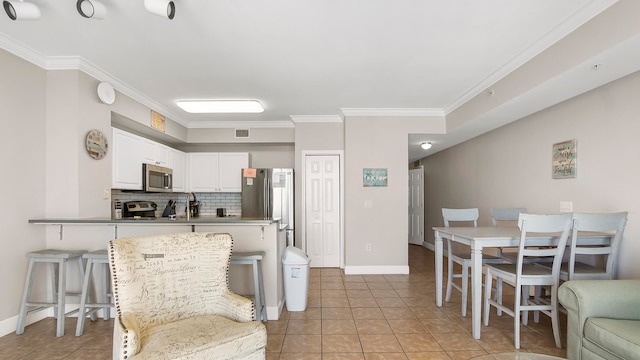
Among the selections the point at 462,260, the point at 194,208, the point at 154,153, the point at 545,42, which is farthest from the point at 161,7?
the point at 194,208

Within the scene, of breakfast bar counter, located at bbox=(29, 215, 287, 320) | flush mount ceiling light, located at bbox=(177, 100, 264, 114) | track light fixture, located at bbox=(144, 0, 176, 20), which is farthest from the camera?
flush mount ceiling light, located at bbox=(177, 100, 264, 114)

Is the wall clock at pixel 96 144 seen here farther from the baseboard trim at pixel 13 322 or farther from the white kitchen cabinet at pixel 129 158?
the baseboard trim at pixel 13 322

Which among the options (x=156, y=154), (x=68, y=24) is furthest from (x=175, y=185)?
(x=68, y=24)

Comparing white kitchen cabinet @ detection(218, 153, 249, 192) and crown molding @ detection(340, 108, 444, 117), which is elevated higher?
crown molding @ detection(340, 108, 444, 117)

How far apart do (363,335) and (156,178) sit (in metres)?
3.50

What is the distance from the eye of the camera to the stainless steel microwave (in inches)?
161

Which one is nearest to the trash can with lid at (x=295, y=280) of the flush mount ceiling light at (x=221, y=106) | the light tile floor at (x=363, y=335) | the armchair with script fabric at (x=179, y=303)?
the light tile floor at (x=363, y=335)

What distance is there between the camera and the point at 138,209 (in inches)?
171

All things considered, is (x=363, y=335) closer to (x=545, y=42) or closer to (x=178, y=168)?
(x=545, y=42)

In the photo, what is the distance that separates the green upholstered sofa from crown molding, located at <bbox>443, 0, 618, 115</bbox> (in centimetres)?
185

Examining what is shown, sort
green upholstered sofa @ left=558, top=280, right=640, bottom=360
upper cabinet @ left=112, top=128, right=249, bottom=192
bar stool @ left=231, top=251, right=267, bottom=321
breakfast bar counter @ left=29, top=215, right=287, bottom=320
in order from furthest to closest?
upper cabinet @ left=112, top=128, right=249, bottom=192, breakfast bar counter @ left=29, top=215, right=287, bottom=320, bar stool @ left=231, top=251, right=267, bottom=321, green upholstered sofa @ left=558, top=280, right=640, bottom=360

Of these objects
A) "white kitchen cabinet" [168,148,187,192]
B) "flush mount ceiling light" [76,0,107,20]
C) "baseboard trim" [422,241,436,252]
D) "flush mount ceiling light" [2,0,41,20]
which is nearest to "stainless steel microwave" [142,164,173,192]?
"white kitchen cabinet" [168,148,187,192]

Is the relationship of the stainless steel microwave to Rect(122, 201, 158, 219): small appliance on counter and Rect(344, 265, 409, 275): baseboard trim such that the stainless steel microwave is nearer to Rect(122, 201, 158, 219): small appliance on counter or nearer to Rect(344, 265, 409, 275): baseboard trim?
Rect(122, 201, 158, 219): small appliance on counter

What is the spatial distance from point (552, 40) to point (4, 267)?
5.00m
